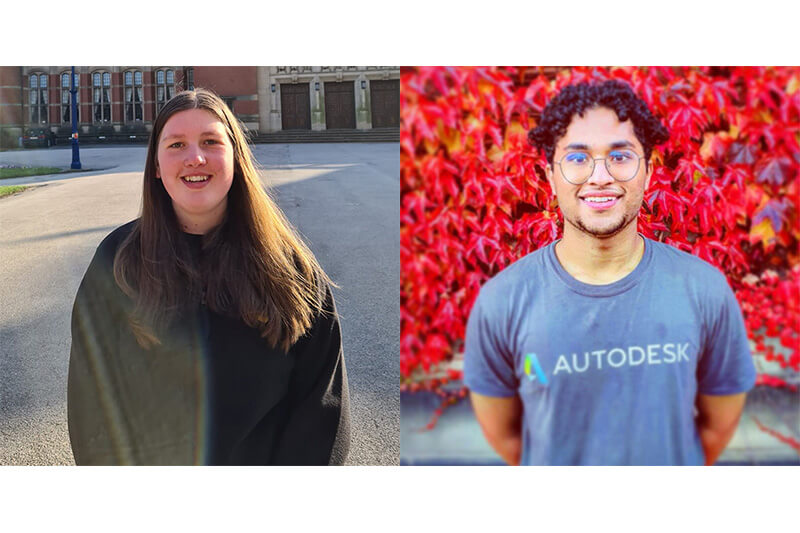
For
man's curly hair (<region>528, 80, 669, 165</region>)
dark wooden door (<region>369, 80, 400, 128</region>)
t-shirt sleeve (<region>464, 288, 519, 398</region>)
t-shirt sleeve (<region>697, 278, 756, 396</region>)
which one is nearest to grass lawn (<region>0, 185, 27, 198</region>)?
dark wooden door (<region>369, 80, 400, 128</region>)

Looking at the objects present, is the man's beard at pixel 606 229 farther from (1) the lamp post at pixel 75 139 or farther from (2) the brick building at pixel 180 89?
(1) the lamp post at pixel 75 139

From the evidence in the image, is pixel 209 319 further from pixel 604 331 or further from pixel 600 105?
pixel 600 105

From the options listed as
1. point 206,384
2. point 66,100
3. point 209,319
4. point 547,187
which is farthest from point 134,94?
point 547,187

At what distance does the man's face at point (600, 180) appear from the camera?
2.93 metres

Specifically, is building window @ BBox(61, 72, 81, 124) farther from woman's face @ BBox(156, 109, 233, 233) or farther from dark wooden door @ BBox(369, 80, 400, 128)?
dark wooden door @ BBox(369, 80, 400, 128)

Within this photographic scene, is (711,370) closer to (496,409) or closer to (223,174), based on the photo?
(496,409)

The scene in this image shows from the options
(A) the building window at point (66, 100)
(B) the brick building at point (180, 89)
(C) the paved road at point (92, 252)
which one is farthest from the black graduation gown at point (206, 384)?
(A) the building window at point (66, 100)

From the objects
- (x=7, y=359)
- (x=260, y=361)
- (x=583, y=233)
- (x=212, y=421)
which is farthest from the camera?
(x=7, y=359)

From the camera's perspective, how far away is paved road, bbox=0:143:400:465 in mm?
3150

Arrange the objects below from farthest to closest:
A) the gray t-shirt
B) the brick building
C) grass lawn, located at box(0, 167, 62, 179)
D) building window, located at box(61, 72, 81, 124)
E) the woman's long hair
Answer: building window, located at box(61, 72, 81, 124)
grass lawn, located at box(0, 167, 62, 179)
the brick building
the gray t-shirt
the woman's long hair

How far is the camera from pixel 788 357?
301cm

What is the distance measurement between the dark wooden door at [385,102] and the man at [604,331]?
2.18ft
